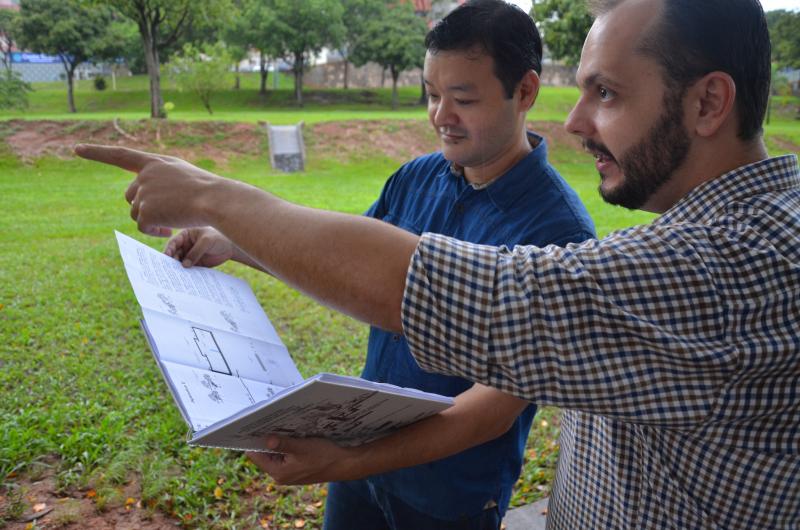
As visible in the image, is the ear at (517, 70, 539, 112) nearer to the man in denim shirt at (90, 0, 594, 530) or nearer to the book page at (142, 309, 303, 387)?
the man in denim shirt at (90, 0, 594, 530)

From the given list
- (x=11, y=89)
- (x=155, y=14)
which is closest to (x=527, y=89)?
(x=11, y=89)

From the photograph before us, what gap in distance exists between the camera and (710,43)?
1.10 metres

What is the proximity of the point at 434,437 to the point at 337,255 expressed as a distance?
25.2 inches

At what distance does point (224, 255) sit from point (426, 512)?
2.93ft

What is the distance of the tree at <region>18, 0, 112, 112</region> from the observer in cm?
2614

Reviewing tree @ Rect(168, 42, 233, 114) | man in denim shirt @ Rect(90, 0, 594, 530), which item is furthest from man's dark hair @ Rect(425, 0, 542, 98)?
tree @ Rect(168, 42, 233, 114)

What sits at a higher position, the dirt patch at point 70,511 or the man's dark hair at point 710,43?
the man's dark hair at point 710,43

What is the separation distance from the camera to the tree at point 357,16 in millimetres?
39969

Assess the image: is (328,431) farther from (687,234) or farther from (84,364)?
(84,364)

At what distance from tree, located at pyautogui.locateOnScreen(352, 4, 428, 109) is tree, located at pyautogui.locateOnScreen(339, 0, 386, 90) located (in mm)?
659

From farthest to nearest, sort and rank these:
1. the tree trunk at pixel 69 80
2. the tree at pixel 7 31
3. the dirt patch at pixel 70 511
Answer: the tree trunk at pixel 69 80 → the tree at pixel 7 31 → the dirt patch at pixel 70 511

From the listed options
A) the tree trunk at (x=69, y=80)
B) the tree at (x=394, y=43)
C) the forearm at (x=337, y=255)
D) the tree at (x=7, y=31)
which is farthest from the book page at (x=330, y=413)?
the tree at (x=394, y=43)

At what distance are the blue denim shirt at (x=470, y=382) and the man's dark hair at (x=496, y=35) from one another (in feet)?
0.89

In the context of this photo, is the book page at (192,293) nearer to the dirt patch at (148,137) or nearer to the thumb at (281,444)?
the thumb at (281,444)
